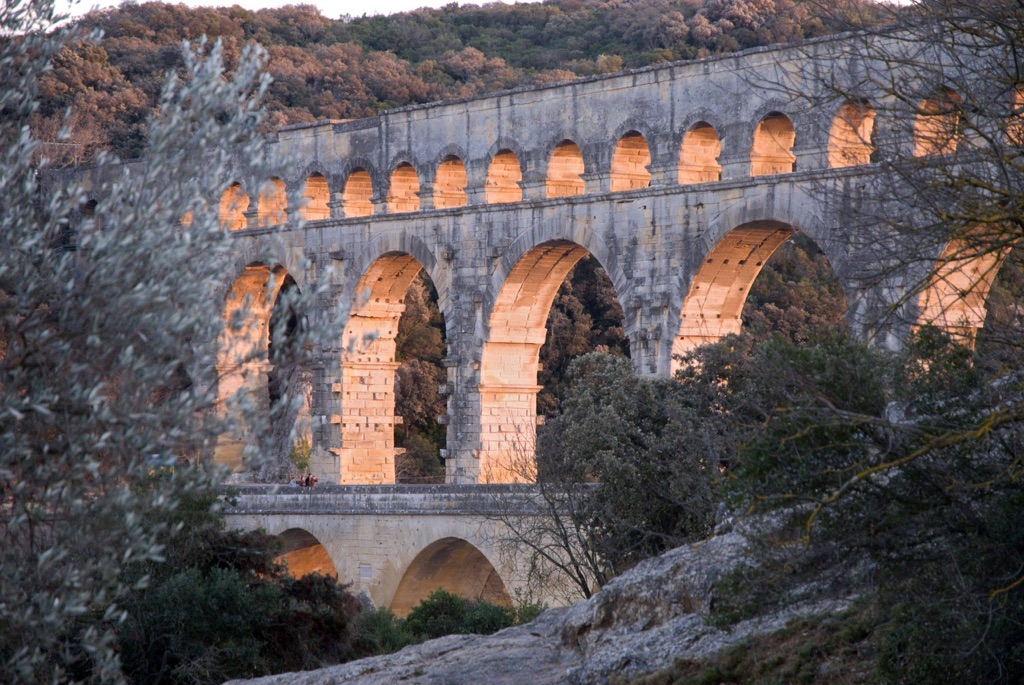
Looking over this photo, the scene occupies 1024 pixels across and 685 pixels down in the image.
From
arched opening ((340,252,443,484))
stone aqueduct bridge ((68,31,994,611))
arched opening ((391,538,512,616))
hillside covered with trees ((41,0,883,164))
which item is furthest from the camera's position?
hillside covered with trees ((41,0,883,164))

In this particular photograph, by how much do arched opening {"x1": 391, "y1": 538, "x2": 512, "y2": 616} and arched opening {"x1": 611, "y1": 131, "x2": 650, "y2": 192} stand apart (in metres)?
6.11

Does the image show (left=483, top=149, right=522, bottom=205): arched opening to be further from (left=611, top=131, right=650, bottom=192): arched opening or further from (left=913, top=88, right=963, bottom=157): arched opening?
(left=913, top=88, right=963, bottom=157): arched opening

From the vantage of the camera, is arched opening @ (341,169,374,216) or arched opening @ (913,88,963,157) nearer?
arched opening @ (913,88,963,157)

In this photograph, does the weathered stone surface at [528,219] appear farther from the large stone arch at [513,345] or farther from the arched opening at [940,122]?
the arched opening at [940,122]

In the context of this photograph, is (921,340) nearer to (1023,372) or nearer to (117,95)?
(1023,372)

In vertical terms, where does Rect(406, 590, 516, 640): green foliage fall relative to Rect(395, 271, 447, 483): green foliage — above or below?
below

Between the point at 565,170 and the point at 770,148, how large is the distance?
14.2ft

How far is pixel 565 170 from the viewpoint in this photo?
25391 millimetres

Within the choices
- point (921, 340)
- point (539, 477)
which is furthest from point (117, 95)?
point (921, 340)

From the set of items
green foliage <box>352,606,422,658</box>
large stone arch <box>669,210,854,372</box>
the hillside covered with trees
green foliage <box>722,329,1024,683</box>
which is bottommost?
green foliage <box>352,606,422,658</box>

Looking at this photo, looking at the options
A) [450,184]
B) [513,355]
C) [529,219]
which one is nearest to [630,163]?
[529,219]

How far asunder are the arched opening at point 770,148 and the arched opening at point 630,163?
2.34m

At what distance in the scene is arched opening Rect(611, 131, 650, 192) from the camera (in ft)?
78.8

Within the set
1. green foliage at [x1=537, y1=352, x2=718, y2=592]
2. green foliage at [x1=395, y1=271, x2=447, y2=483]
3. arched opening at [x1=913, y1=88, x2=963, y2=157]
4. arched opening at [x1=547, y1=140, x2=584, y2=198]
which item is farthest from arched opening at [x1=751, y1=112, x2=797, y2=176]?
green foliage at [x1=395, y1=271, x2=447, y2=483]
